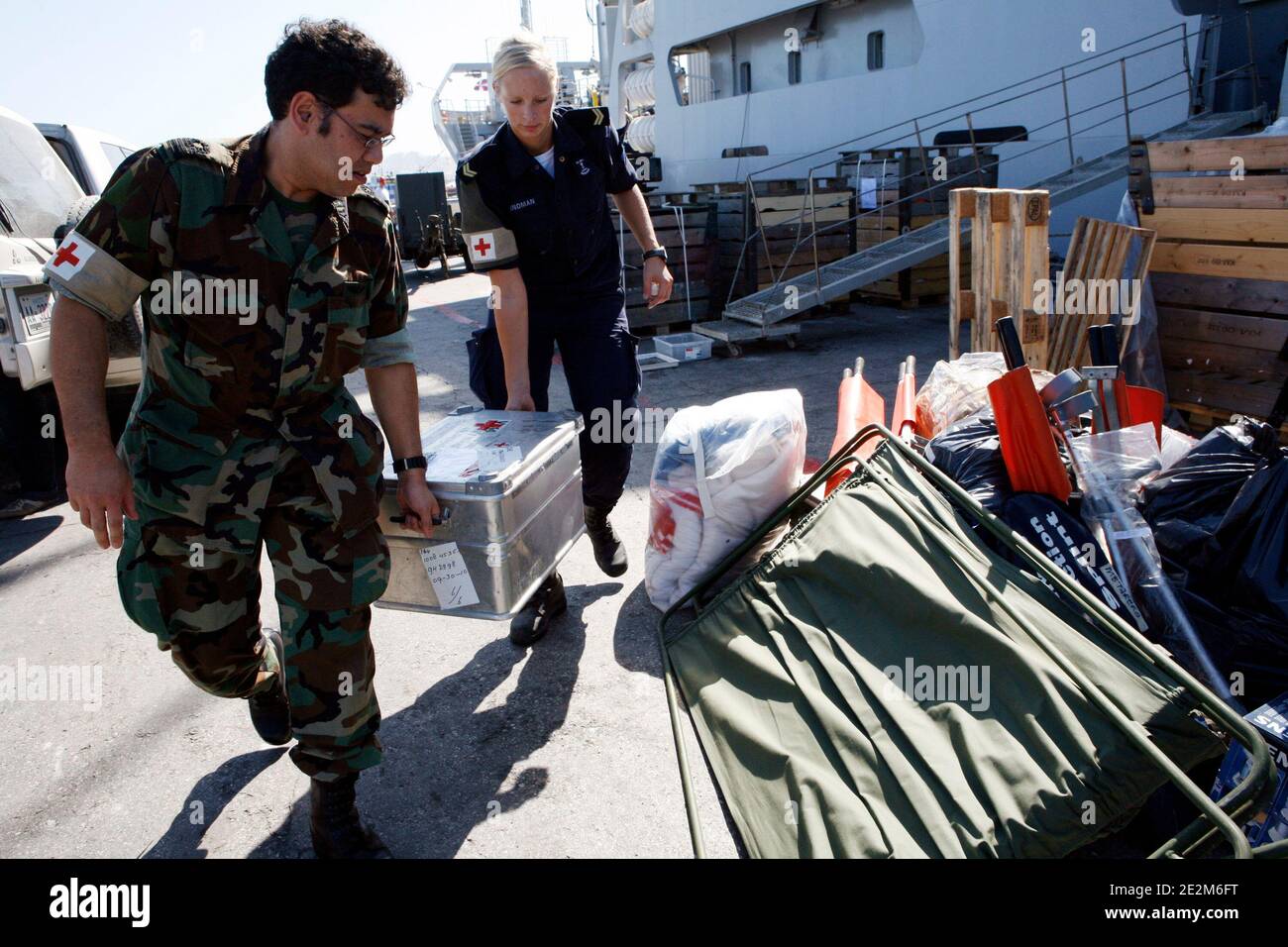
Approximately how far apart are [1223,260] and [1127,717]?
13.7 ft

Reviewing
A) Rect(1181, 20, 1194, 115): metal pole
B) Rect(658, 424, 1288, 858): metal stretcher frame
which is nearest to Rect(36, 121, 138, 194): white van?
Rect(658, 424, 1288, 858): metal stretcher frame

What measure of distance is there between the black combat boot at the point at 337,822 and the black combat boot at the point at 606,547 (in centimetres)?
157

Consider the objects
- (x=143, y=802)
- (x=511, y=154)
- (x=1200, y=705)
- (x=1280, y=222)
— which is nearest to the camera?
(x=1200, y=705)

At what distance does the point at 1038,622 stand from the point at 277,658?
2131 mm

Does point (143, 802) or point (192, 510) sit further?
point (143, 802)

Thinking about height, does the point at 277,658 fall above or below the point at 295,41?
below

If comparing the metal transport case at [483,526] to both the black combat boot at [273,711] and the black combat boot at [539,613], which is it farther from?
the black combat boot at [539,613]

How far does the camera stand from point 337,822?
2137mm

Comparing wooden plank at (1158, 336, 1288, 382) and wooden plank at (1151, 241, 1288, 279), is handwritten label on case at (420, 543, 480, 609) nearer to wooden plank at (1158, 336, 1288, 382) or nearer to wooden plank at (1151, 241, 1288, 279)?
wooden plank at (1158, 336, 1288, 382)

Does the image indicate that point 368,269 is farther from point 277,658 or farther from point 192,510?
point 277,658

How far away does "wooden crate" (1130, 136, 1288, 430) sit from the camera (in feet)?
15.0

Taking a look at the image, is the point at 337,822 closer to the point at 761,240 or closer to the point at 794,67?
the point at 761,240

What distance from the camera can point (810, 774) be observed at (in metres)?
2.06
